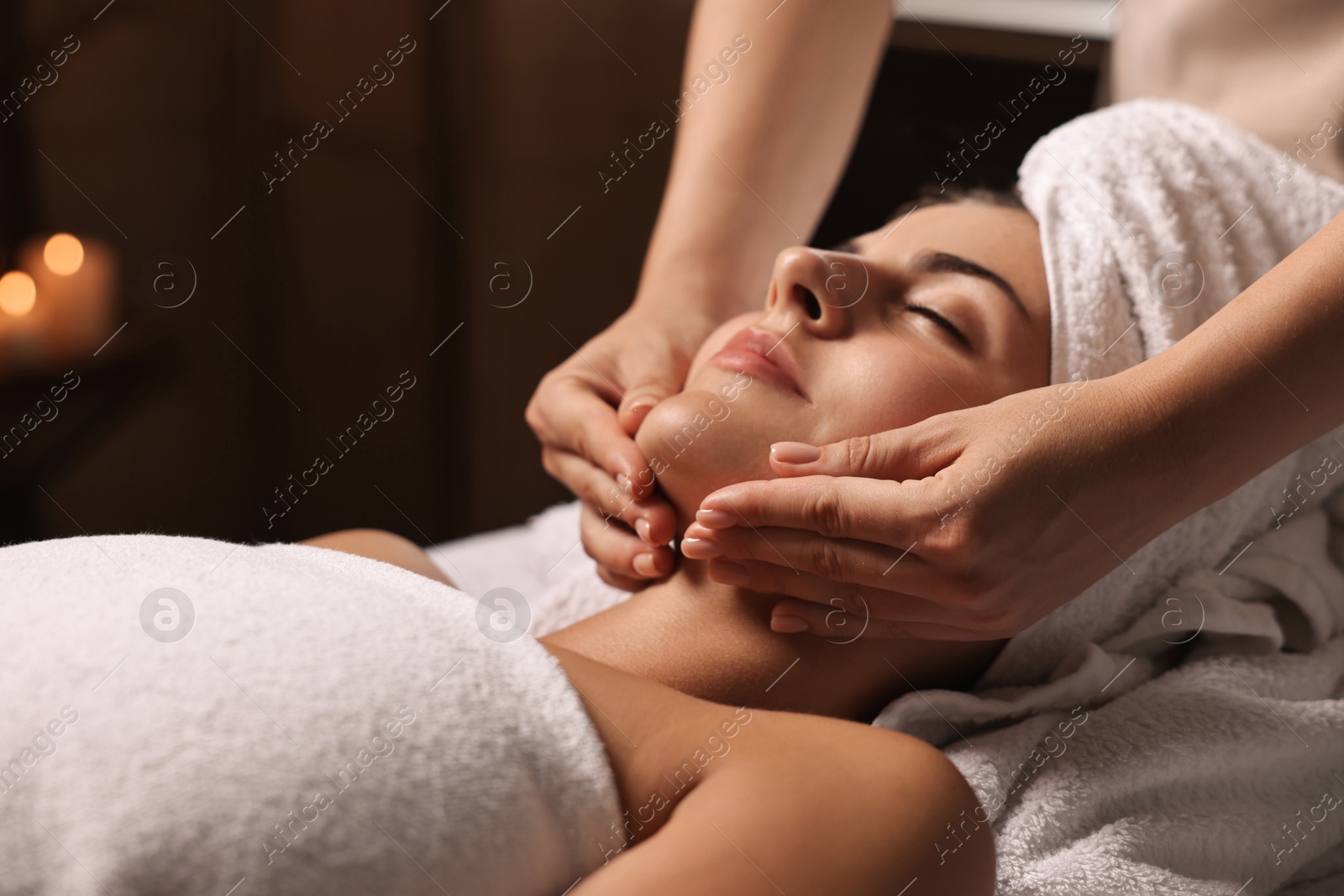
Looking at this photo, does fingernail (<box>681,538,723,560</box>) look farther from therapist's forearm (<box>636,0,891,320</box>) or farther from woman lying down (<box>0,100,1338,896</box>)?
therapist's forearm (<box>636,0,891,320</box>)

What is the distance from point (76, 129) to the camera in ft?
5.96

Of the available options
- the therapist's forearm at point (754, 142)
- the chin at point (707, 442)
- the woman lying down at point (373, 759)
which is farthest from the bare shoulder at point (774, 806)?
the therapist's forearm at point (754, 142)

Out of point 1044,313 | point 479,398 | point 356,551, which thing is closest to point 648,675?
point 356,551

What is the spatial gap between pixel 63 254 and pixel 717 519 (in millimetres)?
1534

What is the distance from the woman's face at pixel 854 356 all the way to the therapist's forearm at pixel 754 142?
1.06 ft

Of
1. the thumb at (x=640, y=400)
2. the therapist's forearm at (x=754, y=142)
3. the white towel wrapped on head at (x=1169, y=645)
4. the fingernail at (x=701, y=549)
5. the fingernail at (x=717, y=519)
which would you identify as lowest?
the white towel wrapped on head at (x=1169, y=645)

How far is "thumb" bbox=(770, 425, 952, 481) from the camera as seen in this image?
0.76 meters

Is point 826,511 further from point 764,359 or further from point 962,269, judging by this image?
point 962,269

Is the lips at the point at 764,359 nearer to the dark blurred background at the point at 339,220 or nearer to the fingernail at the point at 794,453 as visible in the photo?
the fingernail at the point at 794,453

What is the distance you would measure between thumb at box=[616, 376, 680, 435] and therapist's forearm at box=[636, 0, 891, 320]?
20 cm

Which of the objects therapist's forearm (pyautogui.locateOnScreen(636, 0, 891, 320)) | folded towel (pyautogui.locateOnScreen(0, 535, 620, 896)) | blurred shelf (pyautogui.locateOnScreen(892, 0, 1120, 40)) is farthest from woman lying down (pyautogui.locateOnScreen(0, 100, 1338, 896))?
blurred shelf (pyautogui.locateOnScreen(892, 0, 1120, 40))

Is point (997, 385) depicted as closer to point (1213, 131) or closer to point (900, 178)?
point (1213, 131)

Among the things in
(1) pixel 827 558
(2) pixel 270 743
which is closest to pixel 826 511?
(1) pixel 827 558

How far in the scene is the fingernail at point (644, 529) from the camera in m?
0.92
